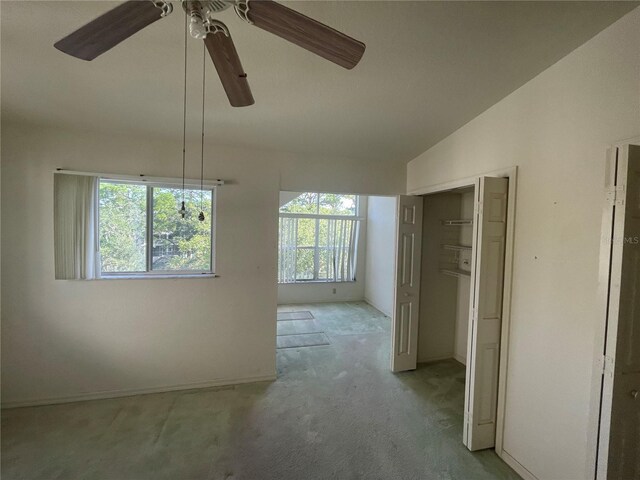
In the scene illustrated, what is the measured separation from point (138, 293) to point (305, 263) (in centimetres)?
396

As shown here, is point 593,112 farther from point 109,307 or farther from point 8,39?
point 109,307

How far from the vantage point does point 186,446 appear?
216cm

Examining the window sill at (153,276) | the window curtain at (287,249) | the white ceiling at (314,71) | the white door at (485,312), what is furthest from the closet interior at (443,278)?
the window curtain at (287,249)

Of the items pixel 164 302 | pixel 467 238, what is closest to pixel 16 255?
pixel 164 302

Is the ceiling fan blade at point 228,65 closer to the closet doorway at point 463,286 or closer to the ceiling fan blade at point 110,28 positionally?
the ceiling fan blade at point 110,28

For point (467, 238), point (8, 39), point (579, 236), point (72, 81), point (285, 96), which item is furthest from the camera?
point (467, 238)

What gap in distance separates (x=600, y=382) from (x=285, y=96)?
2.37 m

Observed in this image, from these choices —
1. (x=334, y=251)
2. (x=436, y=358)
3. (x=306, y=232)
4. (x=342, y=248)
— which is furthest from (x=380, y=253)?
(x=436, y=358)

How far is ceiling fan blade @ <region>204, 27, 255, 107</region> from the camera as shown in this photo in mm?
1050

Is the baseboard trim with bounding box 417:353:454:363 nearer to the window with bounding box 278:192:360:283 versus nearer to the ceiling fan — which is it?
the window with bounding box 278:192:360:283

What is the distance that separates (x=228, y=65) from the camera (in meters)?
1.18

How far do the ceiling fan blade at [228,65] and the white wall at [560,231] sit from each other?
6.03ft

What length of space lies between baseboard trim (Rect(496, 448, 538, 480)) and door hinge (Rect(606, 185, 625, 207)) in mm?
1855

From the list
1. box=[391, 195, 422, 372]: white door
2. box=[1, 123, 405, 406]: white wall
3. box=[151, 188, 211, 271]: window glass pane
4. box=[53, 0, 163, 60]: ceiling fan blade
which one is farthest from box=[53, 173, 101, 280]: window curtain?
box=[391, 195, 422, 372]: white door
